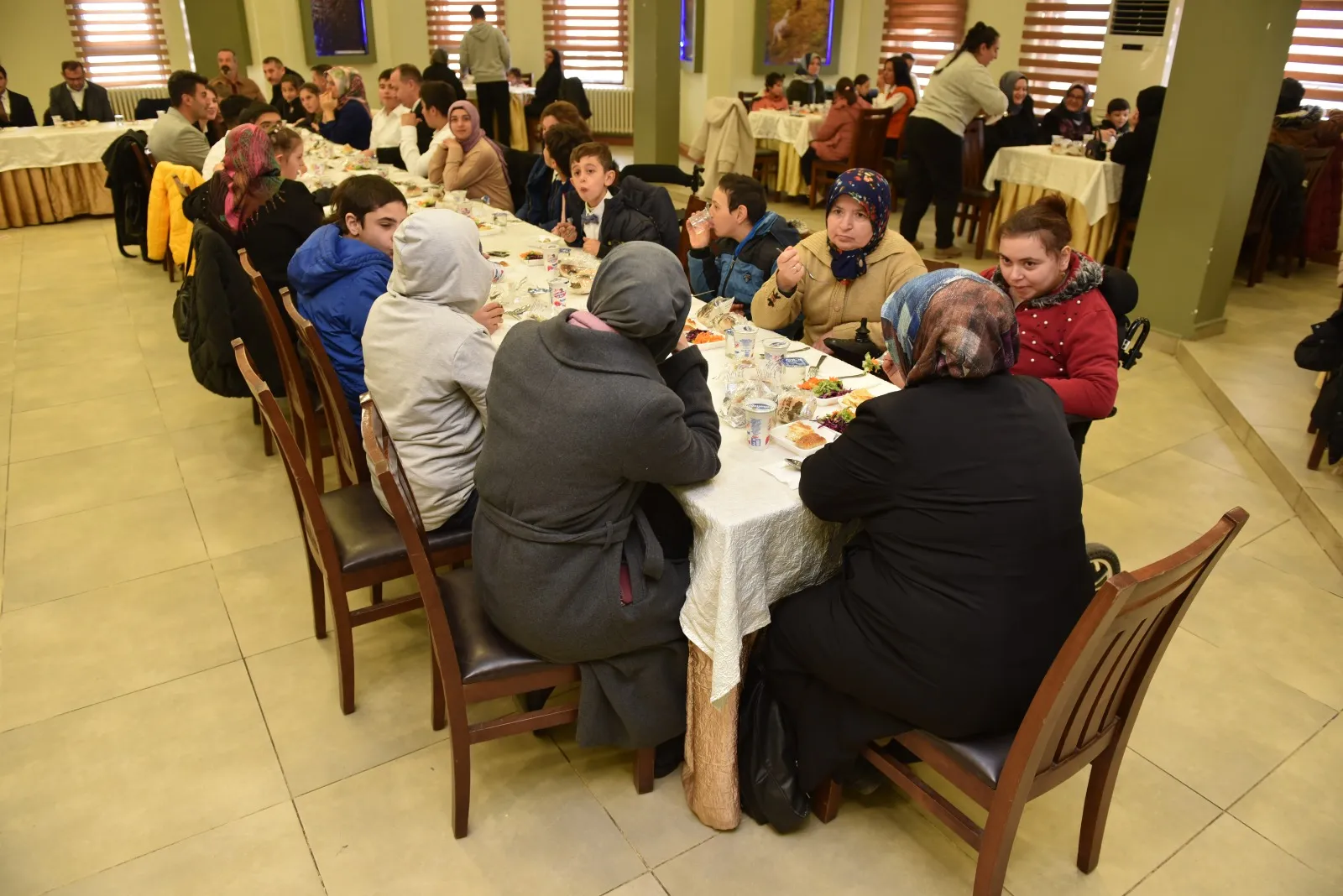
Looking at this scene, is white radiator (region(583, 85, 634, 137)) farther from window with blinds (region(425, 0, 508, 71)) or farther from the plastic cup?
the plastic cup

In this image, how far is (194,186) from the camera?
5.20m

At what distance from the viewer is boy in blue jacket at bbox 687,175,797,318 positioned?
3154 millimetres

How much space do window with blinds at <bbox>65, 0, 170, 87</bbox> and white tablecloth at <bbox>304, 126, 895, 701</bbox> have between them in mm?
10568

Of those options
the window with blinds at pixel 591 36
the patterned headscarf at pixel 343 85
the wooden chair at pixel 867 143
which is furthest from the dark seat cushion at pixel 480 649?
the window with blinds at pixel 591 36

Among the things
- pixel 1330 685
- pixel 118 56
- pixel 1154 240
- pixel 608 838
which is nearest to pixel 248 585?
pixel 608 838

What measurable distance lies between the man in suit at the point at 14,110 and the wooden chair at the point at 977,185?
7587mm

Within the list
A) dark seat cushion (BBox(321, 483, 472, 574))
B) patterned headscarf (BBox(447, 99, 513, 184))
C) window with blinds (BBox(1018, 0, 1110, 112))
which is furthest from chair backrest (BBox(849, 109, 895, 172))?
dark seat cushion (BBox(321, 483, 472, 574))

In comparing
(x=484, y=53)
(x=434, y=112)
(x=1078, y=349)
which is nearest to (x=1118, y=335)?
(x=1078, y=349)

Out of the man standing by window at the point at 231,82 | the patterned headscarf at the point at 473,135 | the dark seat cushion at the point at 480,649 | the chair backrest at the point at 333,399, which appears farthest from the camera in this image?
the man standing by window at the point at 231,82

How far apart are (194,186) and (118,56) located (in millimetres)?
6158

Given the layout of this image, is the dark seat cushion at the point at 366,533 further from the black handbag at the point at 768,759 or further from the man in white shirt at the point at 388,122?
the man in white shirt at the point at 388,122

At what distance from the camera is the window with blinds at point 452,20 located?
10961mm

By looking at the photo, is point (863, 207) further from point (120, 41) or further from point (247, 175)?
point (120, 41)

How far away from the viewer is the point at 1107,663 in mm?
1538
